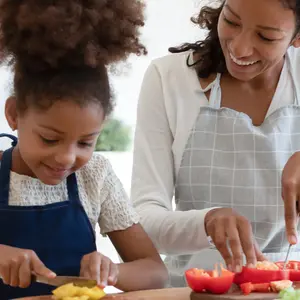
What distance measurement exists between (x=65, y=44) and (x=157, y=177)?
419 millimetres

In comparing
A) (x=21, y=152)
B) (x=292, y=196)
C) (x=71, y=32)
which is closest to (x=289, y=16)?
(x=292, y=196)

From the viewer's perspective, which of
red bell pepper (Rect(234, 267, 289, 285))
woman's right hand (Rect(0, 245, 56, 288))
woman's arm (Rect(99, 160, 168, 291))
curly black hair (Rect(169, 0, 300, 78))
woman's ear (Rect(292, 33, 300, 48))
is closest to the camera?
woman's right hand (Rect(0, 245, 56, 288))

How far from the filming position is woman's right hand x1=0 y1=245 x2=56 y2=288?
0.88 metres

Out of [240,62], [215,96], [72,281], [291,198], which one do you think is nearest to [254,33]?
[240,62]

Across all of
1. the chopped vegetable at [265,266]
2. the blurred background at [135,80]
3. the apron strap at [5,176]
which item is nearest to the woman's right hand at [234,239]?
the chopped vegetable at [265,266]

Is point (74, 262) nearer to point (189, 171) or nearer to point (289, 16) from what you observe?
point (189, 171)

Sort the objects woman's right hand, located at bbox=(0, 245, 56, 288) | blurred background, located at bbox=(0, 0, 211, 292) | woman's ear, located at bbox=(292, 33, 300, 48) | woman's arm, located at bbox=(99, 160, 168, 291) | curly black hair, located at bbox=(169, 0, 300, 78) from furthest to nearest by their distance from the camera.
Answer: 1. blurred background, located at bbox=(0, 0, 211, 292)
2. curly black hair, located at bbox=(169, 0, 300, 78)
3. woman's ear, located at bbox=(292, 33, 300, 48)
4. woman's arm, located at bbox=(99, 160, 168, 291)
5. woman's right hand, located at bbox=(0, 245, 56, 288)

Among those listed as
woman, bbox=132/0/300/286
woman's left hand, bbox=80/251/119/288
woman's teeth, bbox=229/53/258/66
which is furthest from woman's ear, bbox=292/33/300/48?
woman's left hand, bbox=80/251/119/288

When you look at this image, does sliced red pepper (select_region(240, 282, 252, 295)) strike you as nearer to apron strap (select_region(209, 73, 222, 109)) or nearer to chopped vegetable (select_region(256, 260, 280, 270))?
chopped vegetable (select_region(256, 260, 280, 270))

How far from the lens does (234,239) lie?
1.01 meters

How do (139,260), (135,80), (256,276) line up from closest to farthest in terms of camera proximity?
(256,276)
(139,260)
(135,80)

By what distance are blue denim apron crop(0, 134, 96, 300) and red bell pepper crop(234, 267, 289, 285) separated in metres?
0.26

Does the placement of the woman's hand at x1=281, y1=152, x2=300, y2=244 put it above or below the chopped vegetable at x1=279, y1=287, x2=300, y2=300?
above

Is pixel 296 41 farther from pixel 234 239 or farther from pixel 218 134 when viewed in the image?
pixel 234 239
